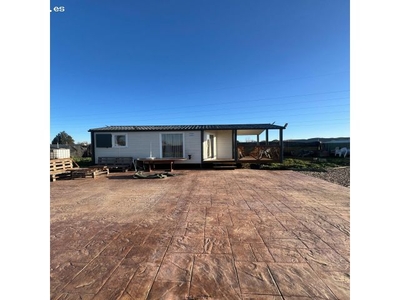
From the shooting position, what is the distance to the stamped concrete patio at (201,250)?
5.56ft

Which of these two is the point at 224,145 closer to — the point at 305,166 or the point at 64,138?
the point at 305,166

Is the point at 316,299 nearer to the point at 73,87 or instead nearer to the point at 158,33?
the point at 158,33

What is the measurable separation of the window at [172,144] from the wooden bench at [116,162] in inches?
83.2

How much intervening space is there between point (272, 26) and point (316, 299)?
8.97 m

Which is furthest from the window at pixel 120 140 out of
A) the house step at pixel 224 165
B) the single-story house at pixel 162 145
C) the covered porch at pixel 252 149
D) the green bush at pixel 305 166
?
the green bush at pixel 305 166

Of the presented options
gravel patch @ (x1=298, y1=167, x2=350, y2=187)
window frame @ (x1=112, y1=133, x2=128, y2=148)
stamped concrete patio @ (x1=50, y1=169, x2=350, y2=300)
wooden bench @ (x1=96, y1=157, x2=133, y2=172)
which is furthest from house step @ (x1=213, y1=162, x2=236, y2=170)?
stamped concrete patio @ (x1=50, y1=169, x2=350, y2=300)

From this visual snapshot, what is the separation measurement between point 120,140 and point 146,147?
1743 mm

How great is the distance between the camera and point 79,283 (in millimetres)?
1771

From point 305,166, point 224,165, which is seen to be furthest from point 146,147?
point 305,166

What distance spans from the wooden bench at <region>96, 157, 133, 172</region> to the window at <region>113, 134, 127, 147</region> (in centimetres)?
91

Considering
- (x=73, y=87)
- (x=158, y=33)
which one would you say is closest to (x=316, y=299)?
(x=158, y=33)

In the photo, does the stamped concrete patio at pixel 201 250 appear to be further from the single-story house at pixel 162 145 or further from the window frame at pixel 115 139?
the window frame at pixel 115 139
